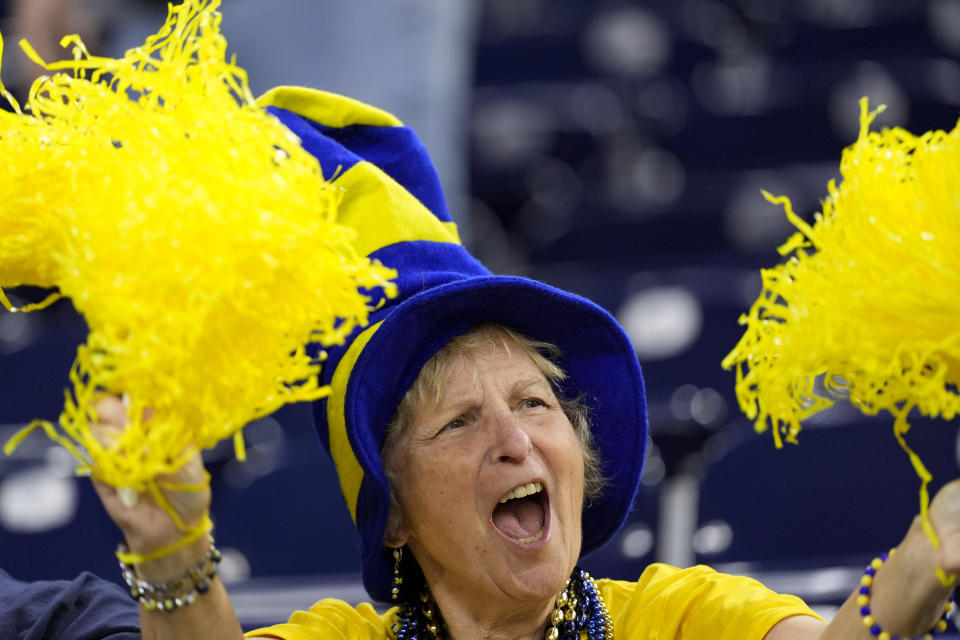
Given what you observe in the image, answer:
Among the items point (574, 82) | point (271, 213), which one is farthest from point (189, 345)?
point (574, 82)

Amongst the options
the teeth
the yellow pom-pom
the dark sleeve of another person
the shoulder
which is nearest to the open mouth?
the teeth

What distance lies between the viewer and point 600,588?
1866 mm

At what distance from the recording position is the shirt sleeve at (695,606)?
5.19 ft

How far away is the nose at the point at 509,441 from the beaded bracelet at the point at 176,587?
462 millimetres

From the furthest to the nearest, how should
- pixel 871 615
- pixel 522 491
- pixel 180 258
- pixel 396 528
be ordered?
pixel 396 528, pixel 522 491, pixel 871 615, pixel 180 258

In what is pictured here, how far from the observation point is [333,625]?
174cm

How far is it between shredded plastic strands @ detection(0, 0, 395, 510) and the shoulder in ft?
1.66

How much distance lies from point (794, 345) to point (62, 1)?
3.17 meters

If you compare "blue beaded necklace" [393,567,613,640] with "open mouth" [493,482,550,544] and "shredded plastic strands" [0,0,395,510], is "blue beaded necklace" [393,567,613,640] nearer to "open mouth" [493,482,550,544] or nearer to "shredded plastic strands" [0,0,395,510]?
"open mouth" [493,482,550,544]

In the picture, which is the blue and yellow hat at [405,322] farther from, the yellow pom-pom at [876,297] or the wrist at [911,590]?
the wrist at [911,590]

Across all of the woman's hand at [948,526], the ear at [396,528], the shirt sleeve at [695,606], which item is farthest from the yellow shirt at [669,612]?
the woman's hand at [948,526]

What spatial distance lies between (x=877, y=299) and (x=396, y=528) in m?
0.81

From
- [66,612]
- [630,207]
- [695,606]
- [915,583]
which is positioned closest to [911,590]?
[915,583]

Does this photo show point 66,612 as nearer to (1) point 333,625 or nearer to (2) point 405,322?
(1) point 333,625
